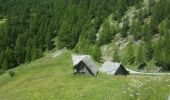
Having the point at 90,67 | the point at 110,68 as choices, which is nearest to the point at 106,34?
the point at 110,68

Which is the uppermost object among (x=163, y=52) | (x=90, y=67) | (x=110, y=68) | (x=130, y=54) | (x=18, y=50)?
(x=90, y=67)

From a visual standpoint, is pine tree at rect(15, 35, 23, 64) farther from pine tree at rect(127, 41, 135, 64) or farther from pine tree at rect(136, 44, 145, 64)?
pine tree at rect(136, 44, 145, 64)

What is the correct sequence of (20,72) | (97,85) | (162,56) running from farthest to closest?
(162,56) → (20,72) → (97,85)

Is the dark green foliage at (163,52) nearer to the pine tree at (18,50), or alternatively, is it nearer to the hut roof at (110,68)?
the pine tree at (18,50)

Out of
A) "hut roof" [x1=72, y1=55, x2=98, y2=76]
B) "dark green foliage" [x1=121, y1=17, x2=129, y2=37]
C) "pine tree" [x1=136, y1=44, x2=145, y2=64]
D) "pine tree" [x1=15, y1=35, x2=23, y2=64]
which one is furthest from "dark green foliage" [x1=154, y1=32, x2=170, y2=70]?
"hut roof" [x1=72, y1=55, x2=98, y2=76]

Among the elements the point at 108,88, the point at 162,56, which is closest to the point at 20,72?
the point at 108,88

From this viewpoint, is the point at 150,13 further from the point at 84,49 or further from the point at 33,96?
the point at 33,96

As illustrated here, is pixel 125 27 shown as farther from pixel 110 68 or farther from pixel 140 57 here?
pixel 110 68

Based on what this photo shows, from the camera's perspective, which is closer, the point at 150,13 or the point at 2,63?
the point at 2,63

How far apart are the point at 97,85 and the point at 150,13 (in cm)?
14731

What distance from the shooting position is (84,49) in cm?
16662

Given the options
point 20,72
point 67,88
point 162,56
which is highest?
point 67,88

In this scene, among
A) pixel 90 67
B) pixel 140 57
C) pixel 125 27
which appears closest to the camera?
pixel 90 67

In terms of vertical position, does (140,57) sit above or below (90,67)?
below
